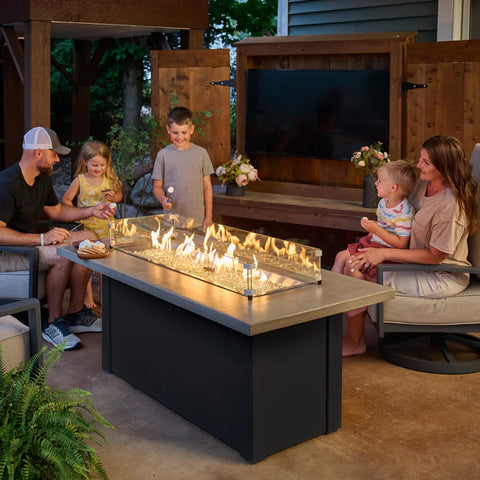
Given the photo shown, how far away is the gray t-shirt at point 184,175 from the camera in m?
6.09

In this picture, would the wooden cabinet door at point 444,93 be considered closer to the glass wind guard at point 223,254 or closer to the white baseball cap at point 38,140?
the glass wind guard at point 223,254

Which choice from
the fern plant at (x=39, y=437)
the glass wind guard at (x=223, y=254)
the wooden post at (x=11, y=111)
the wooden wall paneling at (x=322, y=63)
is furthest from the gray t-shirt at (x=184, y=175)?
the fern plant at (x=39, y=437)

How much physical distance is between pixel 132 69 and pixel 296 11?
3.76m

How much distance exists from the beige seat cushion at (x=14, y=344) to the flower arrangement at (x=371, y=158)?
3517 millimetres

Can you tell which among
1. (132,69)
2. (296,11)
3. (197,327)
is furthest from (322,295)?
(132,69)

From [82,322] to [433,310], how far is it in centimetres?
232

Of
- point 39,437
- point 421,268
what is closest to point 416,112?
point 421,268

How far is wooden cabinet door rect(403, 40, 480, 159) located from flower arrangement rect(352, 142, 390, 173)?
35cm

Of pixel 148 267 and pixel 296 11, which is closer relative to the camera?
pixel 148 267

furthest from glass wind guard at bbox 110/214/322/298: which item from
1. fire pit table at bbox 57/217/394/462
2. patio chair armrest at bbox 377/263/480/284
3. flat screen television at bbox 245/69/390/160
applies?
flat screen television at bbox 245/69/390/160

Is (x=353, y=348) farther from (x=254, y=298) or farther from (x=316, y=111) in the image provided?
(x=316, y=111)

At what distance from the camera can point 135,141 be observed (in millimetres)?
7535

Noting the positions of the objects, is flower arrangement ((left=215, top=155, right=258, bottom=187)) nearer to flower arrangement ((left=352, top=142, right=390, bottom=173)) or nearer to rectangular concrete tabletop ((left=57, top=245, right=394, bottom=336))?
flower arrangement ((left=352, top=142, right=390, bottom=173))

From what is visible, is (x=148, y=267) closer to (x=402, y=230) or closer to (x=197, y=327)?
(x=197, y=327)
